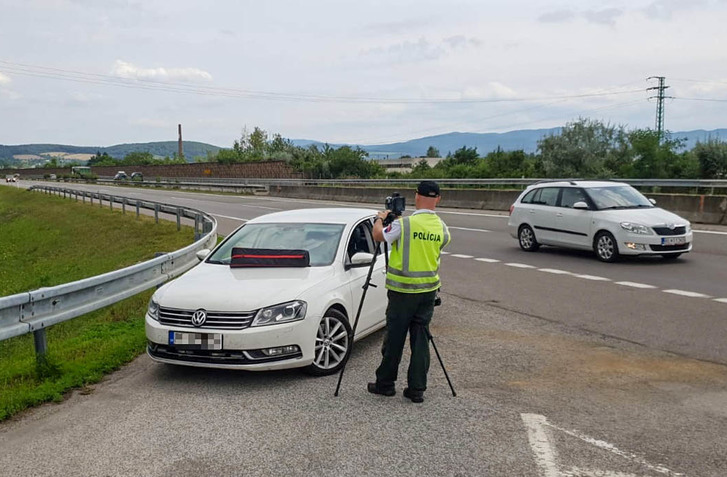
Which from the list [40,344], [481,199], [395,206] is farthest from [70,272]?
[481,199]

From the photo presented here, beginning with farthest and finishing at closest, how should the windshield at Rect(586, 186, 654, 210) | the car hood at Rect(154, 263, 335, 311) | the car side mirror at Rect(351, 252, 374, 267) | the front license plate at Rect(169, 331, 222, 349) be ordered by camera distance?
the windshield at Rect(586, 186, 654, 210) → the car side mirror at Rect(351, 252, 374, 267) → the car hood at Rect(154, 263, 335, 311) → the front license plate at Rect(169, 331, 222, 349)

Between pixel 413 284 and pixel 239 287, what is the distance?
1676mm

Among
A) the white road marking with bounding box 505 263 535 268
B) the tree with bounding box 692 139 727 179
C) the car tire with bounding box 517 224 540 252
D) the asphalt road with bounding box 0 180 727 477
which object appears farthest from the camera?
the tree with bounding box 692 139 727 179

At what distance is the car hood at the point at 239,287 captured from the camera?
20.3ft

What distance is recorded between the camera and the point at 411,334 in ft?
18.8

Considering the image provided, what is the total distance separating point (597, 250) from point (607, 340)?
21.4ft

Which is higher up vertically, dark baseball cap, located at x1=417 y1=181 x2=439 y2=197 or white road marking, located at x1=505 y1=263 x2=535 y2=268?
dark baseball cap, located at x1=417 y1=181 x2=439 y2=197

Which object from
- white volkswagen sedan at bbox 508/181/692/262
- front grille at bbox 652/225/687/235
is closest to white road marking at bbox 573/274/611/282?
white volkswagen sedan at bbox 508/181/692/262

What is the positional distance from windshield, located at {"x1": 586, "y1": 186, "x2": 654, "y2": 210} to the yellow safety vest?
9507 millimetres

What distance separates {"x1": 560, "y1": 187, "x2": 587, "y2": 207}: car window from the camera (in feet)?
49.0

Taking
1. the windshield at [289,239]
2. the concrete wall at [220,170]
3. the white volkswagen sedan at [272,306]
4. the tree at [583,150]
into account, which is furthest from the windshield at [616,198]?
the concrete wall at [220,170]

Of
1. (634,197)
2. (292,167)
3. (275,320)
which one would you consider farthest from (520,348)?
(292,167)

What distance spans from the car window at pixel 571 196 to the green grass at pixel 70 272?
27.9 ft

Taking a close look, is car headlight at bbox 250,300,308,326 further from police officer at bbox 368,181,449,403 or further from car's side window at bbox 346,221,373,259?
car's side window at bbox 346,221,373,259
